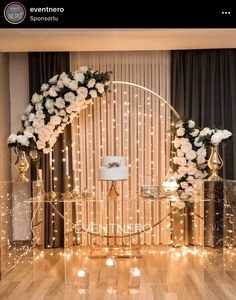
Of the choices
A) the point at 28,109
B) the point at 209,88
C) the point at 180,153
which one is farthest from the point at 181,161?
the point at 28,109

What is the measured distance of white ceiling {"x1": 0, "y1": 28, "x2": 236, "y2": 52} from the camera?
5102 mm

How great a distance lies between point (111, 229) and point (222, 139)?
1.93 m

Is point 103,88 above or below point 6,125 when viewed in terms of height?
above

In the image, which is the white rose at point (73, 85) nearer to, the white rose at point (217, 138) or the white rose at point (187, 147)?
the white rose at point (187, 147)

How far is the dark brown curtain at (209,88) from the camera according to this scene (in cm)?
629

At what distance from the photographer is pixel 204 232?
4.75 m

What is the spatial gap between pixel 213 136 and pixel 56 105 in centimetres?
196

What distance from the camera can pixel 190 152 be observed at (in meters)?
5.85

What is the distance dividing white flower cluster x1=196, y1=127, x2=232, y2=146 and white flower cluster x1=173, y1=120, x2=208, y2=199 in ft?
0.29

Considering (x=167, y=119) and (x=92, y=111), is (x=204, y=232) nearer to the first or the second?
(x=167, y=119)

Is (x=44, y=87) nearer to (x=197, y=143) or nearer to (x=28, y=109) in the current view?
(x=28, y=109)

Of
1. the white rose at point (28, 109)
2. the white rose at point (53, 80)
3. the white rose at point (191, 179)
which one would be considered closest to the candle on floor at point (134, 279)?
the white rose at point (191, 179)

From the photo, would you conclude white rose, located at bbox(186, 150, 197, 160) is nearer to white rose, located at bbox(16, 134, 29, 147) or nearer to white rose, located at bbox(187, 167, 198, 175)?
white rose, located at bbox(187, 167, 198, 175)
